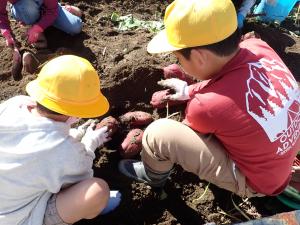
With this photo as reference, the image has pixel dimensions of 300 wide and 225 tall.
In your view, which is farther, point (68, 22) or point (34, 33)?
point (68, 22)

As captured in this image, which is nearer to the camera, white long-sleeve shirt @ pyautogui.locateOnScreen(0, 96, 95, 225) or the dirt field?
white long-sleeve shirt @ pyautogui.locateOnScreen(0, 96, 95, 225)

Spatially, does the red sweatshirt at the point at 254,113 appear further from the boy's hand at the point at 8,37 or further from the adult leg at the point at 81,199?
the boy's hand at the point at 8,37

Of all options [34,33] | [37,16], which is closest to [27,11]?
[37,16]

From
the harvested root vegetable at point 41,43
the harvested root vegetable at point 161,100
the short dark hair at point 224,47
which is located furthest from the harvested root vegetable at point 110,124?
the harvested root vegetable at point 41,43

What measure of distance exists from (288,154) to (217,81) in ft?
1.49

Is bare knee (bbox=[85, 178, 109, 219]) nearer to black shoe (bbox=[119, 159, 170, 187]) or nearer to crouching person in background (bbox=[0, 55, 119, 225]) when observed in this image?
crouching person in background (bbox=[0, 55, 119, 225])

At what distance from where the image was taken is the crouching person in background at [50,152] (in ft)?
5.72

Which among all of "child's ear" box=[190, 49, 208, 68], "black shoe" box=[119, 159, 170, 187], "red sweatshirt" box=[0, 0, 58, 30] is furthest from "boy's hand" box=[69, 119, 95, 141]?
"red sweatshirt" box=[0, 0, 58, 30]

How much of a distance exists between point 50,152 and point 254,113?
838 millimetres

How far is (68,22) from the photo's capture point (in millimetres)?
2971

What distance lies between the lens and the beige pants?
196 cm

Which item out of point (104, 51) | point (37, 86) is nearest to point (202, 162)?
point (37, 86)

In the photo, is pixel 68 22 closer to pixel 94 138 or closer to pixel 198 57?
pixel 94 138

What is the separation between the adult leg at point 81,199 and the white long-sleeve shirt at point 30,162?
0.16 ft
